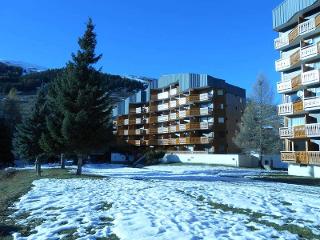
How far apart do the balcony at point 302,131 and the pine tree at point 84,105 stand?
57.8 feet

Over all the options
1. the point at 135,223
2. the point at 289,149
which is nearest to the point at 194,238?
the point at 135,223

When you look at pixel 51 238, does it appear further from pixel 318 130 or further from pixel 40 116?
pixel 40 116

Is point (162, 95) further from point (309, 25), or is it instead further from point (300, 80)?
point (309, 25)

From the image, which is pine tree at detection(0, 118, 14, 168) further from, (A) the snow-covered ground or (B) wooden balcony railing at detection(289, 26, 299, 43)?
(A) the snow-covered ground

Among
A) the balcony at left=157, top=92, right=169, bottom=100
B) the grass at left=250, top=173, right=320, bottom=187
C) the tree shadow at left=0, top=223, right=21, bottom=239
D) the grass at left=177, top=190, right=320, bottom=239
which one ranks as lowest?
the tree shadow at left=0, top=223, right=21, bottom=239

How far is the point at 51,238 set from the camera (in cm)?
1046

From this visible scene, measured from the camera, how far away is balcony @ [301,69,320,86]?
36719 mm

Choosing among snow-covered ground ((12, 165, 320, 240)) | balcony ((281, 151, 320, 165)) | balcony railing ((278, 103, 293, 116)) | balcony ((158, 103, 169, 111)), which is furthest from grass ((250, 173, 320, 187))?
balcony ((158, 103, 169, 111))

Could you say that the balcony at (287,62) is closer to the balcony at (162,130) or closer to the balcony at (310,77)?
the balcony at (310,77)

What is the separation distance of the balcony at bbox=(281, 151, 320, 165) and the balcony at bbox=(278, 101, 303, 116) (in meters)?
4.10

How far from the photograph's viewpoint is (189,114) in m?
76.8

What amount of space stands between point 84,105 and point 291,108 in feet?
66.8

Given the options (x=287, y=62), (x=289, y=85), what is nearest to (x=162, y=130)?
(x=287, y=62)

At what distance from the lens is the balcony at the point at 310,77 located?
36.7 meters
